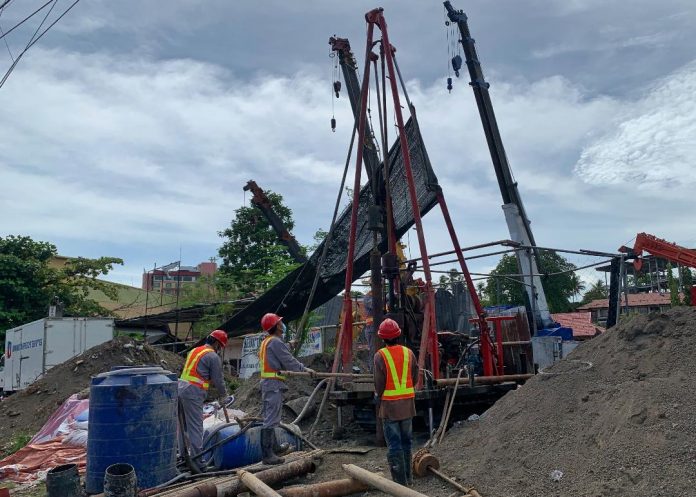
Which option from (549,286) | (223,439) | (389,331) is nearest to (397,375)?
(389,331)

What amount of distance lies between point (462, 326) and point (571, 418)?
25.5 feet

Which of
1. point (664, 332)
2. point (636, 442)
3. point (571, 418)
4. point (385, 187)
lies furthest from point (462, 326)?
point (636, 442)

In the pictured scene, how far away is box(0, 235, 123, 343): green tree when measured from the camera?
75.4 feet

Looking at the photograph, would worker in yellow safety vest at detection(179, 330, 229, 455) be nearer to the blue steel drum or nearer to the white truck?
the blue steel drum

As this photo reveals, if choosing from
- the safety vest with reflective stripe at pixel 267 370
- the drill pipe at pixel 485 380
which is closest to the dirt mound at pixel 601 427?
the drill pipe at pixel 485 380

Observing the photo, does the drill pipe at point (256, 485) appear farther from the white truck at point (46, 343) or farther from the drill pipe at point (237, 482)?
the white truck at point (46, 343)

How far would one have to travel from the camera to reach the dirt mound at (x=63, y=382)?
12.3m

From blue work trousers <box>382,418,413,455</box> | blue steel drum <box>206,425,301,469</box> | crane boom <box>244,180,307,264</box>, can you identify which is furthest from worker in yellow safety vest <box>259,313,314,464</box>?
crane boom <box>244,180,307,264</box>

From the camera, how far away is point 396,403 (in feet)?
19.4

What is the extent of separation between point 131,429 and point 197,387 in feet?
3.96

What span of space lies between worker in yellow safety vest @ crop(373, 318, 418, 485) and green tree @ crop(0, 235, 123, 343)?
20.8m

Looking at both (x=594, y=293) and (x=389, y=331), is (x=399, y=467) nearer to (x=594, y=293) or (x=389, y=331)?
(x=389, y=331)

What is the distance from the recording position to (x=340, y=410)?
29.2 feet

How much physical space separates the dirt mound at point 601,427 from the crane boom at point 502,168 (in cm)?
590
